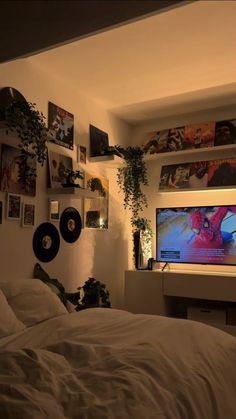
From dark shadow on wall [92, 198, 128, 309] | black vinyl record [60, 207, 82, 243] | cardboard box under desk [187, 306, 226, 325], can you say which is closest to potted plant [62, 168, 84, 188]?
black vinyl record [60, 207, 82, 243]

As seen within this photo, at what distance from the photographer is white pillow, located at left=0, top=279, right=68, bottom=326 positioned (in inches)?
84.3

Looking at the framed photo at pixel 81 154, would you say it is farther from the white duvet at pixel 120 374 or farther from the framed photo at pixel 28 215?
the white duvet at pixel 120 374

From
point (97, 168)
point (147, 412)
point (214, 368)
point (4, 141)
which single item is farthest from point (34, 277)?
point (147, 412)

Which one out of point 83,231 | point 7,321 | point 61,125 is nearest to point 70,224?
point 83,231

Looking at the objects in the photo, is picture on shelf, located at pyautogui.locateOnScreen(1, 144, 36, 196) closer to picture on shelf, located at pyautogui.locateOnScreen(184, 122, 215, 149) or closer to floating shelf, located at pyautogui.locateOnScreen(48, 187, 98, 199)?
floating shelf, located at pyautogui.locateOnScreen(48, 187, 98, 199)

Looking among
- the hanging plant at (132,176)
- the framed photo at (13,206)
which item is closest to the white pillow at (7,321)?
the framed photo at (13,206)

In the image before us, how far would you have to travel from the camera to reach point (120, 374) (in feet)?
4.09

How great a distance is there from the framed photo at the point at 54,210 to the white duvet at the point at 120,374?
4.00 feet

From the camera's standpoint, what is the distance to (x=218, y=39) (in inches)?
97.6

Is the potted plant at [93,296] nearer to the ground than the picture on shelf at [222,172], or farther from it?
nearer to the ground

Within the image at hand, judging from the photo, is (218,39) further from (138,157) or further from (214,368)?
(214,368)

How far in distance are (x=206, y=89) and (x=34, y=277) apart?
2243 millimetres

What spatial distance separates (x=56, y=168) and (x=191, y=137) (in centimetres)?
152

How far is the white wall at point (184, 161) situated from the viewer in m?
3.62
